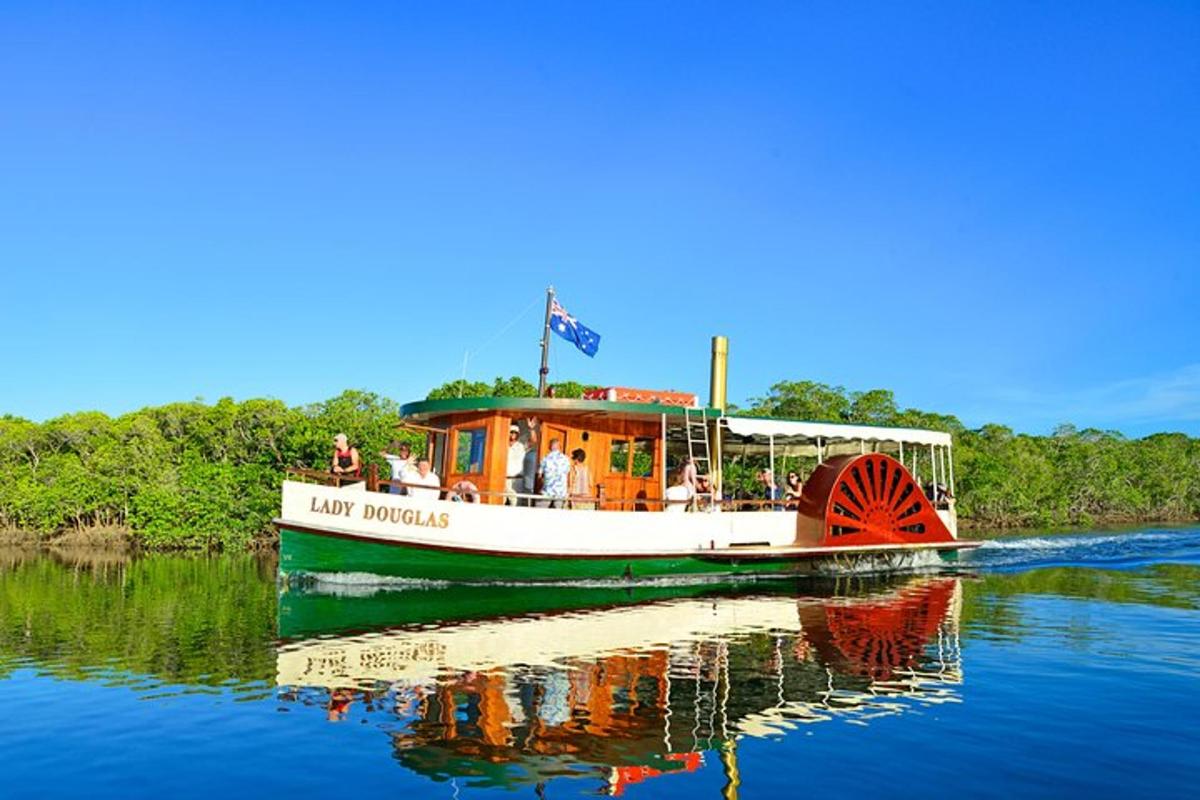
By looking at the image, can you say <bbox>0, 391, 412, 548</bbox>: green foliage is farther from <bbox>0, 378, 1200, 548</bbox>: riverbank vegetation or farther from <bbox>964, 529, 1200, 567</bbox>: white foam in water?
<bbox>964, 529, 1200, 567</bbox>: white foam in water

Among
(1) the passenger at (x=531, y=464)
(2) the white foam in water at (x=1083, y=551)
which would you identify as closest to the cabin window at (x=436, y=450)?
(1) the passenger at (x=531, y=464)

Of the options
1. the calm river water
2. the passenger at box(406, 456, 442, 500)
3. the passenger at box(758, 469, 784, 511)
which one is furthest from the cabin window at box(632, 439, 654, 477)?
the passenger at box(406, 456, 442, 500)

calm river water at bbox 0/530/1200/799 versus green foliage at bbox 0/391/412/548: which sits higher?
green foliage at bbox 0/391/412/548

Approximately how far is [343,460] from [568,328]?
16.4ft

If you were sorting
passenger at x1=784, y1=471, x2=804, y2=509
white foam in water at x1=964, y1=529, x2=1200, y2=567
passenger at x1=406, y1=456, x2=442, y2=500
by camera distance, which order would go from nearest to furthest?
passenger at x1=406, y1=456, x2=442, y2=500, passenger at x1=784, y1=471, x2=804, y2=509, white foam in water at x1=964, y1=529, x2=1200, y2=567

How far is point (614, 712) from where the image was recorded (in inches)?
293

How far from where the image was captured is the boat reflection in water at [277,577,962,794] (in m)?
6.49

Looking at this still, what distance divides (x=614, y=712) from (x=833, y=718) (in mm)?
1801

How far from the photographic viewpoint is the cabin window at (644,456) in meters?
17.8

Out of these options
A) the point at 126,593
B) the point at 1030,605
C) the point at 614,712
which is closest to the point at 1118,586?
the point at 1030,605

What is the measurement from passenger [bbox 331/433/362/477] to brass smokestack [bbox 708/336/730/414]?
835 centimetres

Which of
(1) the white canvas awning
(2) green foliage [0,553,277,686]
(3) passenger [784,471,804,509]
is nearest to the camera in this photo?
(2) green foliage [0,553,277,686]

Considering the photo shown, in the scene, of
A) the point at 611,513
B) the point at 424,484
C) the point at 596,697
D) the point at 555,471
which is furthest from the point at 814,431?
the point at 596,697

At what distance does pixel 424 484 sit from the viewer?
1537 centimetres
